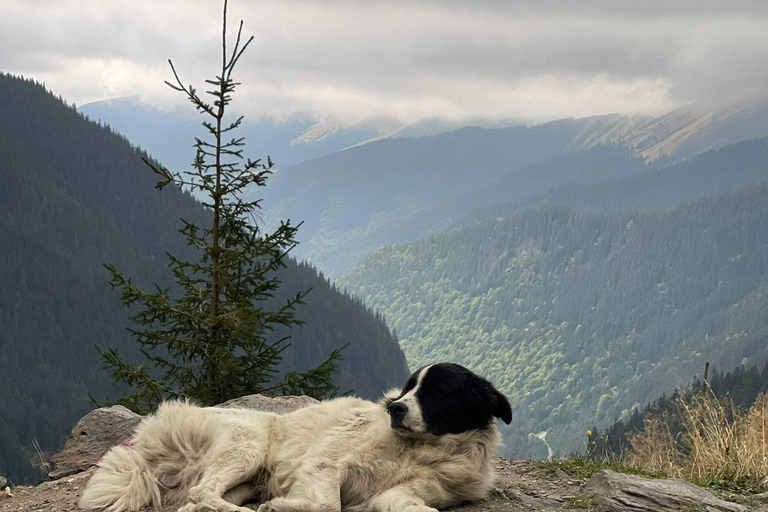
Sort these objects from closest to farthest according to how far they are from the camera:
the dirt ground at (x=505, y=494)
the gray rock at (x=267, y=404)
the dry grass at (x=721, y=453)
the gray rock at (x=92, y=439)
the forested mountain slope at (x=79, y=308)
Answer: the dirt ground at (x=505, y=494)
the dry grass at (x=721, y=453)
the gray rock at (x=92, y=439)
the gray rock at (x=267, y=404)
the forested mountain slope at (x=79, y=308)

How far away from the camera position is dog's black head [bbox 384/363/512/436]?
20.7ft

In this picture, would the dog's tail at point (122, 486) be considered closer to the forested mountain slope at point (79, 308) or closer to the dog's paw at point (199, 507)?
the dog's paw at point (199, 507)

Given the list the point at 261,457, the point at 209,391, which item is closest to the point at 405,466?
the point at 261,457

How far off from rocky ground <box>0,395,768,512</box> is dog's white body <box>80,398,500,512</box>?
0.33 m

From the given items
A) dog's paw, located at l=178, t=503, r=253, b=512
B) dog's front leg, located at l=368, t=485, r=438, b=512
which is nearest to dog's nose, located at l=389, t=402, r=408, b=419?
dog's front leg, located at l=368, t=485, r=438, b=512

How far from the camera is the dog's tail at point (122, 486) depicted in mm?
6484

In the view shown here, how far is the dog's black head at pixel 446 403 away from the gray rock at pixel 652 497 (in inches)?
39.8

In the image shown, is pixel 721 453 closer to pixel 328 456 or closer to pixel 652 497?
pixel 652 497

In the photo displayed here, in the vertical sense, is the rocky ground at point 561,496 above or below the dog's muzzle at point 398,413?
below

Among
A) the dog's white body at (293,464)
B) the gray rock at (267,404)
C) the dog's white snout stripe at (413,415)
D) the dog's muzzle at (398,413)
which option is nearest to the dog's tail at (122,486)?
the dog's white body at (293,464)

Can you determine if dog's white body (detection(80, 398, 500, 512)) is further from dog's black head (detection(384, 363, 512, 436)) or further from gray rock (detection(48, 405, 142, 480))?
gray rock (detection(48, 405, 142, 480))

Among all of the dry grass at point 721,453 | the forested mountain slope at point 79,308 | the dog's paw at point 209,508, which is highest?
the dog's paw at point 209,508

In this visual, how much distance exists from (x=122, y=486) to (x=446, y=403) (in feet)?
9.20

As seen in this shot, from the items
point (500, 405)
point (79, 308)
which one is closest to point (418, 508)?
point (500, 405)
